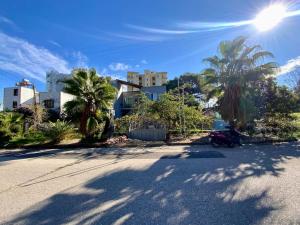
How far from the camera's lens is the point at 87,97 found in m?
15.7

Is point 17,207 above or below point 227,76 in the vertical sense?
below

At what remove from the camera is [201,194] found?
5.48 m

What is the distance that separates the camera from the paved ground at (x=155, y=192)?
435 cm

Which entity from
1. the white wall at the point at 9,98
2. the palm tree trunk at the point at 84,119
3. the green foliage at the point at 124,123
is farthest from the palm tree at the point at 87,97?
the white wall at the point at 9,98

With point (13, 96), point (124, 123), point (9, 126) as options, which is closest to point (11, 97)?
point (13, 96)

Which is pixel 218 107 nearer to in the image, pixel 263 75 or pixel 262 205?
pixel 263 75

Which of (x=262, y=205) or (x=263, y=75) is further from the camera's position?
(x=263, y=75)

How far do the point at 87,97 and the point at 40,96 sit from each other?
23226 millimetres

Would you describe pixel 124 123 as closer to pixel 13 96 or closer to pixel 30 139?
pixel 30 139

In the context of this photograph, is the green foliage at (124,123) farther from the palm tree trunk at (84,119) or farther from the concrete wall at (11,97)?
the concrete wall at (11,97)

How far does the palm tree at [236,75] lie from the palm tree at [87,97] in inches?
311

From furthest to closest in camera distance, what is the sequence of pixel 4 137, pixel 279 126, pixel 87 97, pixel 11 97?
pixel 11 97 → pixel 4 137 → pixel 279 126 → pixel 87 97

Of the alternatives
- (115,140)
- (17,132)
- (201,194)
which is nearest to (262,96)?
(115,140)

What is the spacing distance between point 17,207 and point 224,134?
433 inches
